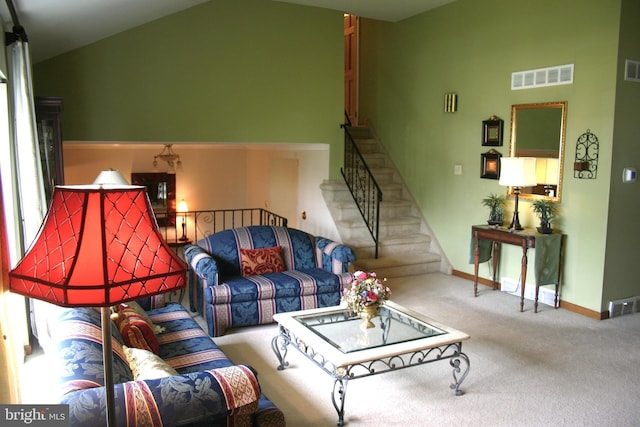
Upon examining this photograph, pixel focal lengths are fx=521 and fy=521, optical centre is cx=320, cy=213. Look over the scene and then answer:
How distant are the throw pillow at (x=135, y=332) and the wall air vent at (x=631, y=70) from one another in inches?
184

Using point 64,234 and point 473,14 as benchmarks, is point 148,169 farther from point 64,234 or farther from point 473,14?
point 64,234

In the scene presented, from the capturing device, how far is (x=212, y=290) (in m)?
4.46

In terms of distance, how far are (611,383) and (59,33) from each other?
5.10 m

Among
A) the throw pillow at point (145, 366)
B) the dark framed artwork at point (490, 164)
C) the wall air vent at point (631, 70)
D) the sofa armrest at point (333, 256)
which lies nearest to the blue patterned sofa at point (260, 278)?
the sofa armrest at point (333, 256)

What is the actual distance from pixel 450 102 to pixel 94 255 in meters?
5.89

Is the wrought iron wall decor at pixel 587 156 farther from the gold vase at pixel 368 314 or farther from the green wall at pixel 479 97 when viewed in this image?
the gold vase at pixel 368 314

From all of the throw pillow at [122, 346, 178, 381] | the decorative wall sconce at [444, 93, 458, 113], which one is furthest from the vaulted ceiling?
the throw pillow at [122, 346, 178, 381]

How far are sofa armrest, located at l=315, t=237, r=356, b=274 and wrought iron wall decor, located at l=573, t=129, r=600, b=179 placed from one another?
236 cm

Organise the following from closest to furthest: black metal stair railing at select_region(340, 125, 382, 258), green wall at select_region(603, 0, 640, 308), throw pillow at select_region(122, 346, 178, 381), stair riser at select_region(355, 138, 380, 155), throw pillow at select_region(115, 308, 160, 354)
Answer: throw pillow at select_region(122, 346, 178, 381) < throw pillow at select_region(115, 308, 160, 354) < green wall at select_region(603, 0, 640, 308) < black metal stair railing at select_region(340, 125, 382, 258) < stair riser at select_region(355, 138, 380, 155)

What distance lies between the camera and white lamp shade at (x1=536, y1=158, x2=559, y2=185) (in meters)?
5.32

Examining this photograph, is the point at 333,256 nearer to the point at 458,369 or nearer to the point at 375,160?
the point at 458,369

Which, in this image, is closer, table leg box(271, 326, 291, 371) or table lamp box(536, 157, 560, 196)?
table leg box(271, 326, 291, 371)

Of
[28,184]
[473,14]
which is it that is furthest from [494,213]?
[28,184]

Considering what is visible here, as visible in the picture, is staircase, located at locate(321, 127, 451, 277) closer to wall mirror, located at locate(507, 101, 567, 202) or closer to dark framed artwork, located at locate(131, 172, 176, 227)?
wall mirror, located at locate(507, 101, 567, 202)
